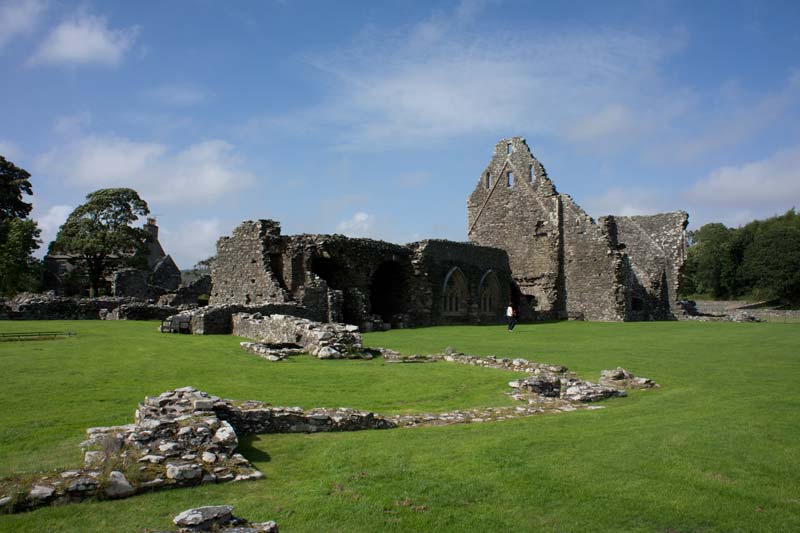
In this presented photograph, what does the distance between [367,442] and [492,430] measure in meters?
1.76

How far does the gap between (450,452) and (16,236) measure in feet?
141

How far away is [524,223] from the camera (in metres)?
38.8

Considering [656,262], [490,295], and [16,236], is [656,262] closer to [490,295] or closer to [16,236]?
[490,295]

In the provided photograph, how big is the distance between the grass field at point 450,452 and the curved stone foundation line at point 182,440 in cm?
18

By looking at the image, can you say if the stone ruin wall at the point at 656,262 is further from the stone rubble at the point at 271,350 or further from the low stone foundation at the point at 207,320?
the stone rubble at the point at 271,350

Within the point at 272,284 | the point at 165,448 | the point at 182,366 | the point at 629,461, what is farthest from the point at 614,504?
the point at 272,284

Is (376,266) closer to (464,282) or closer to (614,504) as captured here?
(464,282)

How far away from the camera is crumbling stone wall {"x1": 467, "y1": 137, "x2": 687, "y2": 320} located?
35594 mm

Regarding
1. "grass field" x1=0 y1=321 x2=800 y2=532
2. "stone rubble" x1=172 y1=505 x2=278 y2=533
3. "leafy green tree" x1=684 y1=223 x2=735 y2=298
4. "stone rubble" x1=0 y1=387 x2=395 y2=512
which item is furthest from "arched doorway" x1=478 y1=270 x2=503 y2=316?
"leafy green tree" x1=684 y1=223 x2=735 y2=298

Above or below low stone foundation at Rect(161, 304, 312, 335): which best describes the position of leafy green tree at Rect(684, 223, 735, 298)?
above

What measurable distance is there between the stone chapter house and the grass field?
42.3ft

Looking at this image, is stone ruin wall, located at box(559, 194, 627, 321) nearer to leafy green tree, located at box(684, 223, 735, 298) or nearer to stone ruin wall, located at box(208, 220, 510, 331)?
stone ruin wall, located at box(208, 220, 510, 331)

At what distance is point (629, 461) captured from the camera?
6.25 meters

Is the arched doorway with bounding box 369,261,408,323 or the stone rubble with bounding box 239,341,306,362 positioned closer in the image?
the stone rubble with bounding box 239,341,306,362
